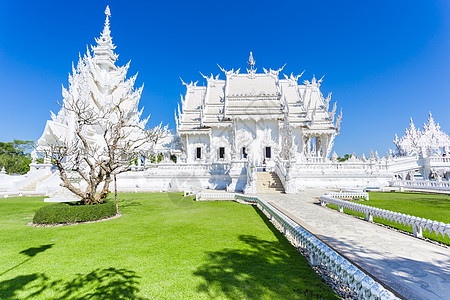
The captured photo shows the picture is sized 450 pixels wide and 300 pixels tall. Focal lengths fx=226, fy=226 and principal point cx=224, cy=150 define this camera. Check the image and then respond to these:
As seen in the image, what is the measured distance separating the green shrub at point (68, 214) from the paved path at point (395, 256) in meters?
7.24

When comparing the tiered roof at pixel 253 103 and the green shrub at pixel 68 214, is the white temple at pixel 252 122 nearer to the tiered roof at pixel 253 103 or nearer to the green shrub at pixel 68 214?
the tiered roof at pixel 253 103

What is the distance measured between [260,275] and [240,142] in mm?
21775

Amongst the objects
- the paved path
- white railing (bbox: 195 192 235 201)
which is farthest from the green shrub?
the paved path

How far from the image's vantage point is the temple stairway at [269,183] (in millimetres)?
15648

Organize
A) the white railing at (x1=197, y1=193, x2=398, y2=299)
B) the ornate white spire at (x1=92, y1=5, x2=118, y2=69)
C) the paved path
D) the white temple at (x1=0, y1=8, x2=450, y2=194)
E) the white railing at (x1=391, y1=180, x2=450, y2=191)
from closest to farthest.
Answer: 1. the white railing at (x1=197, y1=193, x2=398, y2=299)
2. the paved path
3. the white railing at (x1=391, y1=180, x2=450, y2=191)
4. the white temple at (x1=0, y1=8, x2=450, y2=194)
5. the ornate white spire at (x1=92, y1=5, x2=118, y2=69)

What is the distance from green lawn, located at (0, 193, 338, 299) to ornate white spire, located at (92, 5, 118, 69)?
26885 mm

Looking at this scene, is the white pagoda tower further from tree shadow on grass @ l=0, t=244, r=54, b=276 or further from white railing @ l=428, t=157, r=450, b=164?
white railing @ l=428, t=157, r=450, b=164

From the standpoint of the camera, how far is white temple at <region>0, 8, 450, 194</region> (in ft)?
60.5

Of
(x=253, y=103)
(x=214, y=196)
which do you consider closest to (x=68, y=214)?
(x=214, y=196)

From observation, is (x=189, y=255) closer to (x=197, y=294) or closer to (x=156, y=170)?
(x=197, y=294)

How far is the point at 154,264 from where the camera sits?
4129 mm

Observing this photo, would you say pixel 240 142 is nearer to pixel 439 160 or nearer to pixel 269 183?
pixel 269 183

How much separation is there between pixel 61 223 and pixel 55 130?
65.7ft

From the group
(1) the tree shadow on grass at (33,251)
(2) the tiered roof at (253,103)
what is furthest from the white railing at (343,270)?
(2) the tiered roof at (253,103)
